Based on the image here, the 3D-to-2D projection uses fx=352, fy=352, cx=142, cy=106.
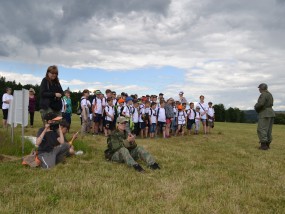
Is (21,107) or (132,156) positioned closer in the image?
(132,156)

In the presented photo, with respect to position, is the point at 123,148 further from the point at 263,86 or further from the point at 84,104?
the point at 84,104

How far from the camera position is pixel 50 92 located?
859cm

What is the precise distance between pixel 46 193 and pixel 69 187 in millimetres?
439

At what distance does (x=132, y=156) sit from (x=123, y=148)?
16.2 inches

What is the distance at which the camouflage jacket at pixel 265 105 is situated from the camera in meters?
12.7

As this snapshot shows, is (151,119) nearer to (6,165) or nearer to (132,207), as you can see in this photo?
(6,165)

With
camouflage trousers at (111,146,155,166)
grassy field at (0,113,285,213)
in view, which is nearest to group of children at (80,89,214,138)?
camouflage trousers at (111,146,155,166)

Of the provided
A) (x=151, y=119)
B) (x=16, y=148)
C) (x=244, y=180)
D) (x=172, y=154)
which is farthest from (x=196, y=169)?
(x=151, y=119)

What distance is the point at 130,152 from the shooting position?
29.1 feet

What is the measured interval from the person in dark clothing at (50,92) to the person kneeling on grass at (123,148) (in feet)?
5.38

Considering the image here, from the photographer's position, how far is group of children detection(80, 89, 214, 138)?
15.6 meters

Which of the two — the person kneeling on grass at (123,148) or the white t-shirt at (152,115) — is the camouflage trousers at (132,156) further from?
the white t-shirt at (152,115)

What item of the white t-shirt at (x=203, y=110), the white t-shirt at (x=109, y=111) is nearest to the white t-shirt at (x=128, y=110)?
the white t-shirt at (x=109, y=111)

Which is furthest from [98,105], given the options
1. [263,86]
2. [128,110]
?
[263,86]
